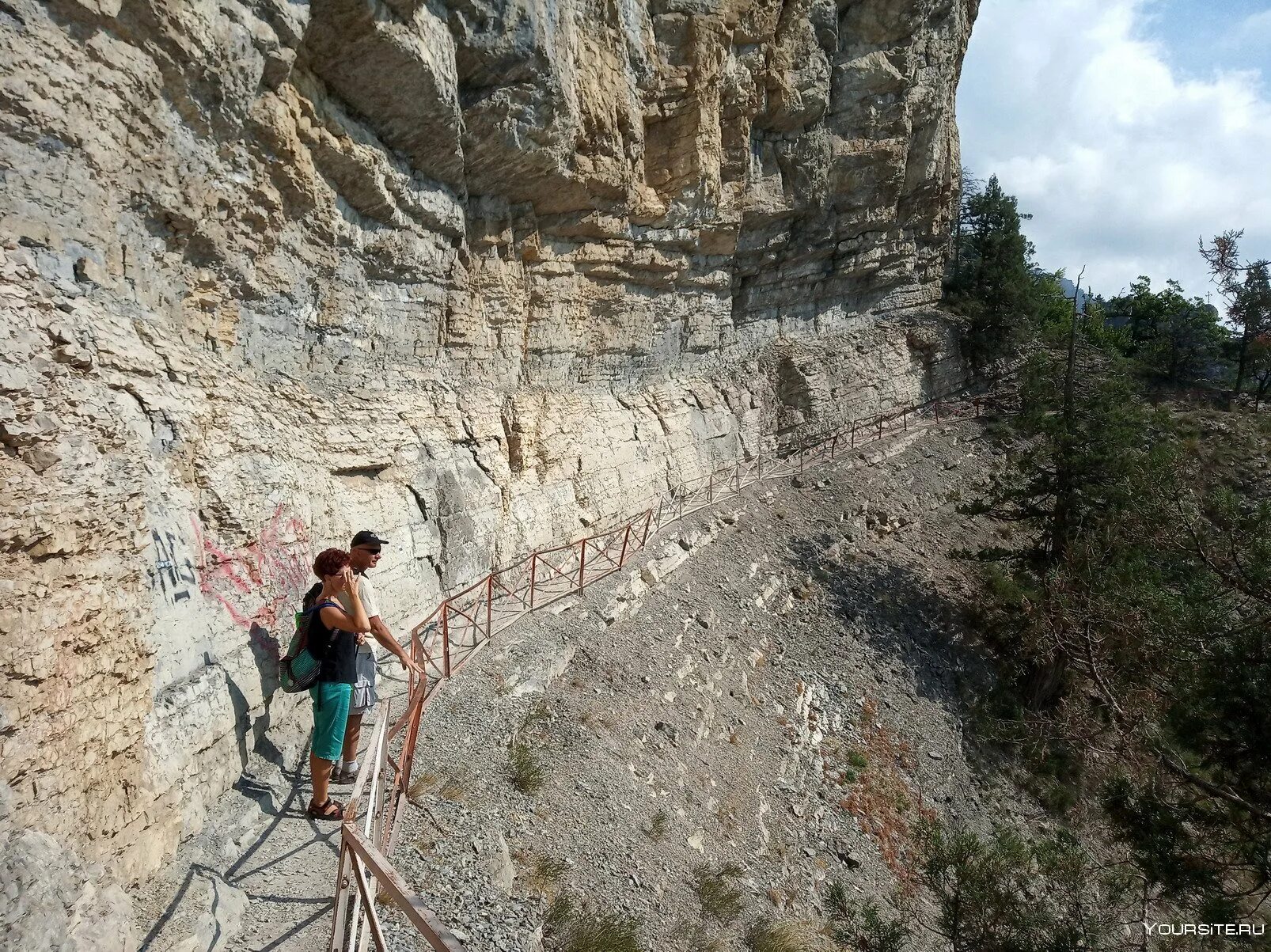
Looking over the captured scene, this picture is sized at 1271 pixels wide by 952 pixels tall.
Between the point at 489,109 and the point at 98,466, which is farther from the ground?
the point at 489,109

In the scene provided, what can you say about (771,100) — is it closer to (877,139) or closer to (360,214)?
(877,139)

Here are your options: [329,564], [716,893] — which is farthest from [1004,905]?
[329,564]

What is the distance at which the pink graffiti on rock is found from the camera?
5.64m

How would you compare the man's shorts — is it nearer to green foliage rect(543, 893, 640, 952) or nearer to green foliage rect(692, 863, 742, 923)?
green foliage rect(543, 893, 640, 952)

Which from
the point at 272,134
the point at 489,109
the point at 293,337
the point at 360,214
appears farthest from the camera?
the point at 489,109

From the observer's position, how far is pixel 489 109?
10094 millimetres

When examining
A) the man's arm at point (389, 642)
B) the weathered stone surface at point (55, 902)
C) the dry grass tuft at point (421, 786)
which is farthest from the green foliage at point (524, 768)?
the weathered stone surface at point (55, 902)

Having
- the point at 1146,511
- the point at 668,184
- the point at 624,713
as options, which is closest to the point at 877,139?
the point at 668,184

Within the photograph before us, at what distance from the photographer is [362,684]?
16.5 ft

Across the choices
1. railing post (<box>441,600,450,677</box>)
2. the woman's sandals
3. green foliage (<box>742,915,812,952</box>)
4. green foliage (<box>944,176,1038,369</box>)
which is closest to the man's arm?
the woman's sandals

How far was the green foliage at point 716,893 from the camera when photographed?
24.2 feet

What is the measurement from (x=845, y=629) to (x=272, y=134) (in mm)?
12259

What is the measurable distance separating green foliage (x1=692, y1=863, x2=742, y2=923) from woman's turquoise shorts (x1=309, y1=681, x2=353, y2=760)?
4.45 metres

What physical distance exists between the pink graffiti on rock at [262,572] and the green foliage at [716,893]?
188 inches
